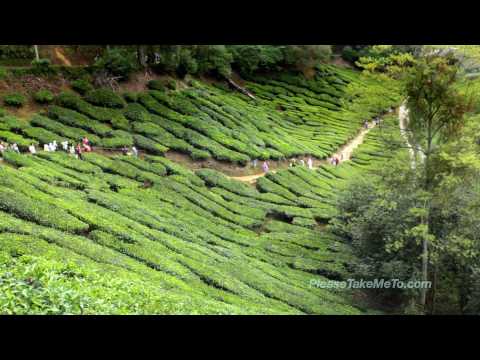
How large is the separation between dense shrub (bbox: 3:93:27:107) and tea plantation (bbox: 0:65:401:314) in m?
1.25

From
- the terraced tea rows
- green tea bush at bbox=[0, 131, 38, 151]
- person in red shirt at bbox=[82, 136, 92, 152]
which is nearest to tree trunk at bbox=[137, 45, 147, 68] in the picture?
the terraced tea rows

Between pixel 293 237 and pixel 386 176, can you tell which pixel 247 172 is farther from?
pixel 386 176

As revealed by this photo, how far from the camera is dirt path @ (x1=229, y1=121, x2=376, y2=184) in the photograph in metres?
27.3

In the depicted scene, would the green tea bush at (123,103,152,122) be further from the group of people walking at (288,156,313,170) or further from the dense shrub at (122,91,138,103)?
the group of people walking at (288,156,313,170)

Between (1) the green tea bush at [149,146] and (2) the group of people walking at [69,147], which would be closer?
(2) the group of people walking at [69,147]

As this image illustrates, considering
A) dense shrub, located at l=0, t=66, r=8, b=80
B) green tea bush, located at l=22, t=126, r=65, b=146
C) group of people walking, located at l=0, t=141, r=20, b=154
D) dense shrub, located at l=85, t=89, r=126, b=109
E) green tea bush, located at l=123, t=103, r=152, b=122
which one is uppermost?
dense shrub, located at l=0, t=66, r=8, b=80

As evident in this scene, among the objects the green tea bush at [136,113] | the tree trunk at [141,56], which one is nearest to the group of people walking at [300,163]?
the green tea bush at [136,113]

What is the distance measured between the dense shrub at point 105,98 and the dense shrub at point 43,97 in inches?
92.8

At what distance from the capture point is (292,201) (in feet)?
83.7

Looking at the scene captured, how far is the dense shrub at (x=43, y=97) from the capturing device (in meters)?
24.4

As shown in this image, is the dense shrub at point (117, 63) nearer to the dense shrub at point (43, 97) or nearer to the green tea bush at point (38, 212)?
the dense shrub at point (43, 97)

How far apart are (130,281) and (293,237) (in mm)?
11923

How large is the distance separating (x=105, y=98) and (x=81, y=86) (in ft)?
5.53

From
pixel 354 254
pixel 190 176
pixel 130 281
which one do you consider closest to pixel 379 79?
pixel 354 254
